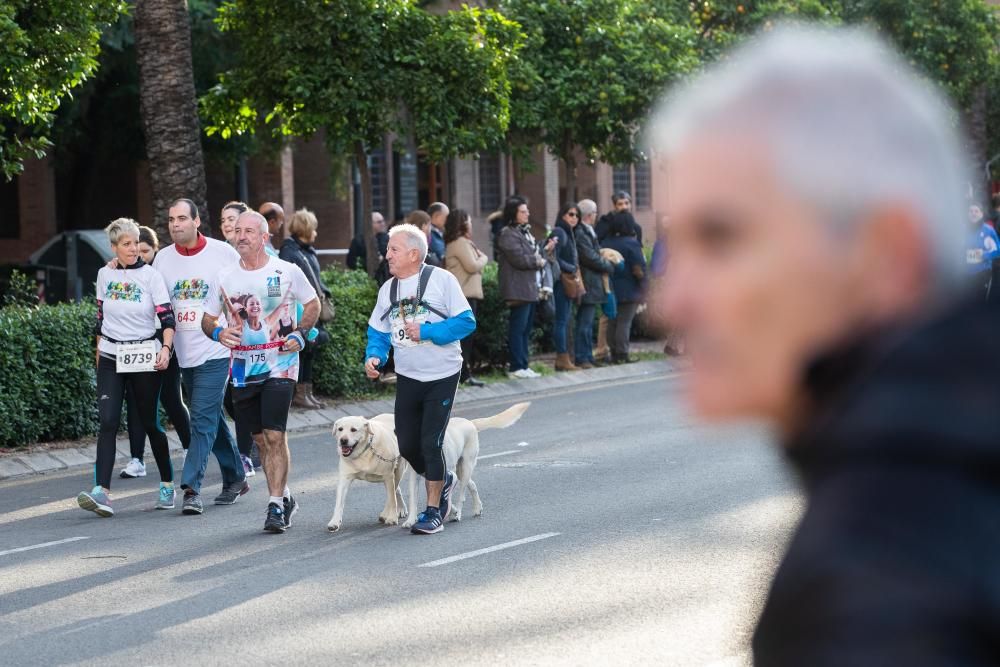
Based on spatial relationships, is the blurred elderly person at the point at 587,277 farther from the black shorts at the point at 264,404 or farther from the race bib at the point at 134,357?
the black shorts at the point at 264,404

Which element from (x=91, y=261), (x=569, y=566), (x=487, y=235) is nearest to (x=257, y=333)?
(x=569, y=566)

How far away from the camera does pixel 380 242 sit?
18.5 metres

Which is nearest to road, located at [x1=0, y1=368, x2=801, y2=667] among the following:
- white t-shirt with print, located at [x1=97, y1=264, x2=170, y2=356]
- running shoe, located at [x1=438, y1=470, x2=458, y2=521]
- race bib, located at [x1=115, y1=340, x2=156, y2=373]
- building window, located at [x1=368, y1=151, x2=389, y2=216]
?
running shoe, located at [x1=438, y1=470, x2=458, y2=521]

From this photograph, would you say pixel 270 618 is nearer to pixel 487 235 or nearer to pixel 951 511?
pixel 951 511

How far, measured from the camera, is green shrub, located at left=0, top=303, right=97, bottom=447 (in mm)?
13094

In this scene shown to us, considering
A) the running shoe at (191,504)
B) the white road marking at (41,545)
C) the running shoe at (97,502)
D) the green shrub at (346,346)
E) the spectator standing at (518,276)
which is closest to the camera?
the white road marking at (41,545)

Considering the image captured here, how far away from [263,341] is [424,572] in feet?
7.52

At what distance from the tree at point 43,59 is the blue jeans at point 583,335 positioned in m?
7.06

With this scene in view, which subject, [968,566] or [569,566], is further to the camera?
[569,566]

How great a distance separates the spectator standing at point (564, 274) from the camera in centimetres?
1944

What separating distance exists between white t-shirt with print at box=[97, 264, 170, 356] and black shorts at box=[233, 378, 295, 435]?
119 centimetres

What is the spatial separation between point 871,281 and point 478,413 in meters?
14.8

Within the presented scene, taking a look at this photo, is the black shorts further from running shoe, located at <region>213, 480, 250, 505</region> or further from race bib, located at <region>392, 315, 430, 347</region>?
running shoe, located at <region>213, 480, 250, 505</region>

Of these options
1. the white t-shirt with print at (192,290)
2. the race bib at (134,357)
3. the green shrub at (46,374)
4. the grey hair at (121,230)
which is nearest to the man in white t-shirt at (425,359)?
the white t-shirt with print at (192,290)
